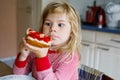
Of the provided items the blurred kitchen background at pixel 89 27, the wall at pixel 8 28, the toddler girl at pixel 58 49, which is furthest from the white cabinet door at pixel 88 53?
the toddler girl at pixel 58 49

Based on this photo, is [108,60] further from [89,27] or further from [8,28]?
[8,28]

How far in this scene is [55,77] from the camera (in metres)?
0.77

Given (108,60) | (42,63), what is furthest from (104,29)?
(42,63)

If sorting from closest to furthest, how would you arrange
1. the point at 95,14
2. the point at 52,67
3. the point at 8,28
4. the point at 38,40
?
1. the point at 38,40
2. the point at 52,67
3. the point at 95,14
4. the point at 8,28

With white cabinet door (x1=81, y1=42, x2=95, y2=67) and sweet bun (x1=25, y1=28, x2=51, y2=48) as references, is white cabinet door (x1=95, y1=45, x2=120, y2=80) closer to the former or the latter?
white cabinet door (x1=81, y1=42, x2=95, y2=67)

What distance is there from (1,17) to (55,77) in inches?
119

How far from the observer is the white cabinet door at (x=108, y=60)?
2365 millimetres

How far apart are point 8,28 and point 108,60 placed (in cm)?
195

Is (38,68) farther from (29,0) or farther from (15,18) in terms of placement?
(15,18)

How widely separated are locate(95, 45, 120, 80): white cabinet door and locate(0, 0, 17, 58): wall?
173 cm

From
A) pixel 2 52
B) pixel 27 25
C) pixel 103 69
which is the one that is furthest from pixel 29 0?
pixel 103 69

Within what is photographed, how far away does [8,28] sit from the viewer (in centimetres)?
369

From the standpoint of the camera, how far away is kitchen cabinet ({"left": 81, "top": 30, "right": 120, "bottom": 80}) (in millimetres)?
2361

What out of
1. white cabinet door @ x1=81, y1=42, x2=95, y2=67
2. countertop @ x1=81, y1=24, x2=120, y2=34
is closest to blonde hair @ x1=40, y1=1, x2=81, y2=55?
countertop @ x1=81, y1=24, x2=120, y2=34
